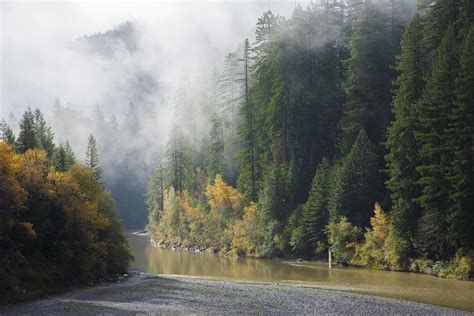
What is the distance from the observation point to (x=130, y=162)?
162m

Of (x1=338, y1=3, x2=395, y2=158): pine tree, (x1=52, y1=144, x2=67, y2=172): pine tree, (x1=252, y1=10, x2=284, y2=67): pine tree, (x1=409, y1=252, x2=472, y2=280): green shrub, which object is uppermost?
(x1=252, y1=10, x2=284, y2=67): pine tree

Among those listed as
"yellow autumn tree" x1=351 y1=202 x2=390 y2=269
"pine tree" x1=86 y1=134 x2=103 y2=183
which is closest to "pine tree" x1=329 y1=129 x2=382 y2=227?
"yellow autumn tree" x1=351 y1=202 x2=390 y2=269

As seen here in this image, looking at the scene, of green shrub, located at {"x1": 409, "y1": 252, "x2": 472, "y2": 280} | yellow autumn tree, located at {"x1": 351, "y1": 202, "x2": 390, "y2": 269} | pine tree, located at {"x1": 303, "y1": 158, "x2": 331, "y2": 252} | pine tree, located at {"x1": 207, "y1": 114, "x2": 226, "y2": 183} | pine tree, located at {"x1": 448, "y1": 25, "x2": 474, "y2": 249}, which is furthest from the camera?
pine tree, located at {"x1": 207, "y1": 114, "x2": 226, "y2": 183}

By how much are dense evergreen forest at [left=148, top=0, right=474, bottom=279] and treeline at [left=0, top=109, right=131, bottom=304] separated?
82.8 feet

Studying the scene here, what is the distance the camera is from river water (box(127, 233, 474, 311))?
120 ft

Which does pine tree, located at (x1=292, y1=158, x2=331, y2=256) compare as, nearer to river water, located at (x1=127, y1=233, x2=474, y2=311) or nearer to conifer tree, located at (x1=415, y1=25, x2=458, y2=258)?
river water, located at (x1=127, y1=233, x2=474, y2=311)

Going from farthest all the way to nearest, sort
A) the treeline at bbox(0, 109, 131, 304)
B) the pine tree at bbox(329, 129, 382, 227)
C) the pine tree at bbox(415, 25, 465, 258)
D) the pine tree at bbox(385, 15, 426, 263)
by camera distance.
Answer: the pine tree at bbox(329, 129, 382, 227) < the pine tree at bbox(385, 15, 426, 263) < the pine tree at bbox(415, 25, 465, 258) < the treeline at bbox(0, 109, 131, 304)

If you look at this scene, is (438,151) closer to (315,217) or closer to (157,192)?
(315,217)

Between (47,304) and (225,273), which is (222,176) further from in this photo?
(47,304)

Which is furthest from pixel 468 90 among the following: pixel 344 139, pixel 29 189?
pixel 29 189

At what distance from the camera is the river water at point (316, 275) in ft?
120

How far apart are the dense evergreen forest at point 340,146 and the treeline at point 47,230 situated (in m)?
25.2

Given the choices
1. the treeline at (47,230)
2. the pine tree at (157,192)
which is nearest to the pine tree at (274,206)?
the treeline at (47,230)

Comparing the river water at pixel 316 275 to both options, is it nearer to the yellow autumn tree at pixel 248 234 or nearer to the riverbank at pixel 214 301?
the riverbank at pixel 214 301
